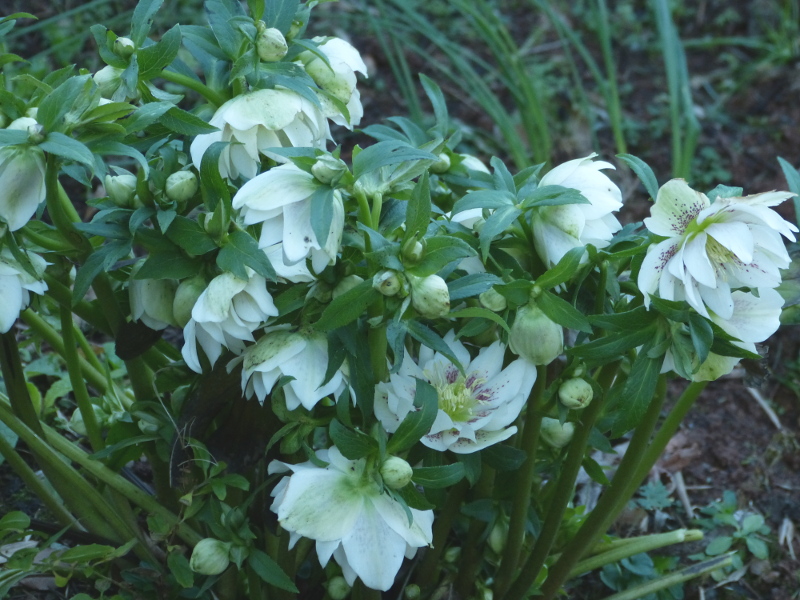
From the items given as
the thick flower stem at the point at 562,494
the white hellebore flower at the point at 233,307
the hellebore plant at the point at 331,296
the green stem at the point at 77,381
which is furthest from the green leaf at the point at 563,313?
the green stem at the point at 77,381

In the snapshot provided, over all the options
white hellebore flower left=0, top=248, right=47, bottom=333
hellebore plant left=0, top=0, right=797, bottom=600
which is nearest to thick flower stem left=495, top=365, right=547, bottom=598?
hellebore plant left=0, top=0, right=797, bottom=600

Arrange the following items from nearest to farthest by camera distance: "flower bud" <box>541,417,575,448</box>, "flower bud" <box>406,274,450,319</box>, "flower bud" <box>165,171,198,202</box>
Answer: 1. "flower bud" <box>406,274,450,319</box>
2. "flower bud" <box>165,171,198,202</box>
3. "flower bud" <box>541,417,575,448</box>

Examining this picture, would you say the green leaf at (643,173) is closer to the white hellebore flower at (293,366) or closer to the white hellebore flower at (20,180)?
the white hellebore flower at (293,366)

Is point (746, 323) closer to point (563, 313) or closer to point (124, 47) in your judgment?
point (563, 313)

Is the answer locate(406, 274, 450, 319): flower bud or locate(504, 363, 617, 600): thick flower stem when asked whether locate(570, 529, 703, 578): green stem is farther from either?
locate(406, 274, 450, 319): flower bud

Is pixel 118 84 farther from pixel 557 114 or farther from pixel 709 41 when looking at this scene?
pixel 709 41

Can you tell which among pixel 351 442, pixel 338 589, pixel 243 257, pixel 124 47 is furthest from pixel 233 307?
pixel 338 589

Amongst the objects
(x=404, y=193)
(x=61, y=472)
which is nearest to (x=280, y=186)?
(x=404, y=193)

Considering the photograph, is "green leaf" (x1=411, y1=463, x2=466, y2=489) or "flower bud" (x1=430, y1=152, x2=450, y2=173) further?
"flower bud" (x1=430, y1=152, x2=450, y2=173)
